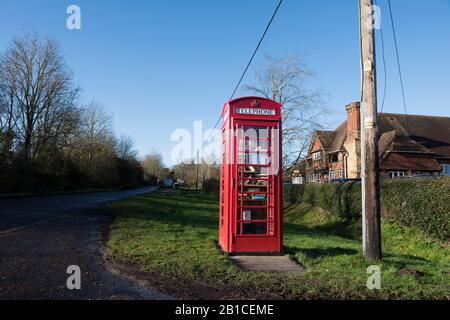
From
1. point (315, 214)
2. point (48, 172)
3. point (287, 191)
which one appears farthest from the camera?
point (48, 172)

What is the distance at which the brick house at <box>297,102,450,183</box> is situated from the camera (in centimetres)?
3684

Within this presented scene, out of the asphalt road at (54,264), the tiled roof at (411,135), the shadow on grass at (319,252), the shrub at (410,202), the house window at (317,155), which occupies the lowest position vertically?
the shadow on grass at (319,252)

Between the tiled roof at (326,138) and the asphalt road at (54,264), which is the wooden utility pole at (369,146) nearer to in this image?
the asphalt road at (54,264)

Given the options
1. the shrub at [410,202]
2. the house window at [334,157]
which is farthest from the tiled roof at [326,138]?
the shrub at [410,202]

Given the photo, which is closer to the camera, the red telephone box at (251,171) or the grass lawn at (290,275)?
the grass lawn at (290,275)

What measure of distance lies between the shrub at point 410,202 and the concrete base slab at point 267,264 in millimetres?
6418

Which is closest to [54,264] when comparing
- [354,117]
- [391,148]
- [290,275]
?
[290,275]

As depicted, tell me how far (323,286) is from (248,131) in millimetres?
3750

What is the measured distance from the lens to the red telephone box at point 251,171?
8.36m

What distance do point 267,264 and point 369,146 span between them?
3.10 meters

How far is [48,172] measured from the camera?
42.8 metres
